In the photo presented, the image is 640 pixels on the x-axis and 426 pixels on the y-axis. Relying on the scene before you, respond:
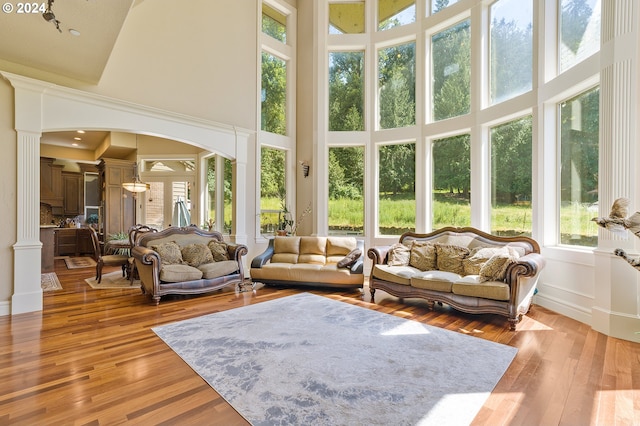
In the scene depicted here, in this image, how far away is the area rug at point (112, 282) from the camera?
5348 mm

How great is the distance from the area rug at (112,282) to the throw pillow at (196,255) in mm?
1172

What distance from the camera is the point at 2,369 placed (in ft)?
7.94

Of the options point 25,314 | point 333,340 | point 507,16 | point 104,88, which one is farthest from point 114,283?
point 507,16

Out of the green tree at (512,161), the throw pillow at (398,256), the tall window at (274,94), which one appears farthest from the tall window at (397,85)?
the throw pillow at (398,256)

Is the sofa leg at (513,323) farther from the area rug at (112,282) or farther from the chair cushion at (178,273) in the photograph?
the area rug at (112,282)

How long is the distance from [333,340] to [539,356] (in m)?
1.79

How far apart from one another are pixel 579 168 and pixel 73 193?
1212cm

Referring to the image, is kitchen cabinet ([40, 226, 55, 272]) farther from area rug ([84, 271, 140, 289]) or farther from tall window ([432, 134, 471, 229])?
tall window ([432, 134, 471, 229])

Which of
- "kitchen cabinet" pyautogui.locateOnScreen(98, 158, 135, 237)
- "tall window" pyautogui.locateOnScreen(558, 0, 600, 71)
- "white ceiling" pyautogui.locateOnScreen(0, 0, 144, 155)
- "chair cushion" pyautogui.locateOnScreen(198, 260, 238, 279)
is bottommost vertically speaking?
"chair cushion" pyautogui.locateOnScreen(198, 260, 238, 279)

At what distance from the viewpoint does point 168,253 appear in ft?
15.6

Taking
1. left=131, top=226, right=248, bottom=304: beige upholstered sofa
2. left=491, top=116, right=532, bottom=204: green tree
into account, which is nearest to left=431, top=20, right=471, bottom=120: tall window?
left=491, top=116, right=532, bottom=204: green tree

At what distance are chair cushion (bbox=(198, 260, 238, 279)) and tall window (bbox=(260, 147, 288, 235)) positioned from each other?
1.75m

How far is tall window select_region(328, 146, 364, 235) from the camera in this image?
6715 millimetres

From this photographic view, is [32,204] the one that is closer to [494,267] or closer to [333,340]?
[333,340]
